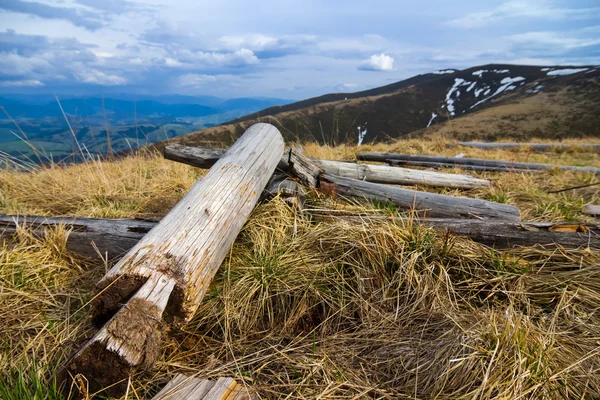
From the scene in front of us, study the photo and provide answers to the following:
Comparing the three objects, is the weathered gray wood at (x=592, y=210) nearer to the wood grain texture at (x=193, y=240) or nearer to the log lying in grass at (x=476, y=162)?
the log lying in grass at (x=476, y=162)

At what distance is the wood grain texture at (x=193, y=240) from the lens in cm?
179

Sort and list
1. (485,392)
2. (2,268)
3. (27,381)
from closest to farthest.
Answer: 1. (485,392)
2. (27,381)
3. (2,268)

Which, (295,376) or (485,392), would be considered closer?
(485,392)

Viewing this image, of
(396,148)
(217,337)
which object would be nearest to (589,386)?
(217,337)

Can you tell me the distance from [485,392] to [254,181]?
2.34 metres

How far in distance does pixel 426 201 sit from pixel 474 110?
285 feet

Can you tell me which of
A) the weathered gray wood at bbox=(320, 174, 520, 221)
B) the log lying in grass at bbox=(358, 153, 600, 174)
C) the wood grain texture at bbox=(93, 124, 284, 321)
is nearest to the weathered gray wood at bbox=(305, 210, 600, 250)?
the weathered gray wood at bbox=(320, 174, 520, 221)

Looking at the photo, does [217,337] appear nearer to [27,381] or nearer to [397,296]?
[27,381]

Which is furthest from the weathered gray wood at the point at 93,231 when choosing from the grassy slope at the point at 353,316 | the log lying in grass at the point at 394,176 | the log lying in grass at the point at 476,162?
the log lying in grass at the point at 476,162

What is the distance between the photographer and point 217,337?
2.17 m

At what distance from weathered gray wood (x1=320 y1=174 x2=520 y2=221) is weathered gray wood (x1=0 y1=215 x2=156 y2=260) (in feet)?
6.62

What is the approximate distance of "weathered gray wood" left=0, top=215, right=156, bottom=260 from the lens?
2883mm

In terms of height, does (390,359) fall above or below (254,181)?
below

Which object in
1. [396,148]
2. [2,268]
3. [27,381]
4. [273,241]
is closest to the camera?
[27,381]
